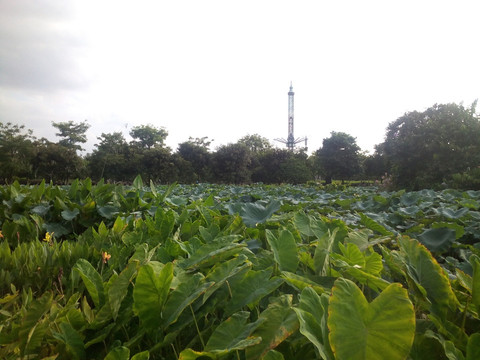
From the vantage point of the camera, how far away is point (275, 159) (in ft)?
120

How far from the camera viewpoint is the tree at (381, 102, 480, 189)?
32.6 feet

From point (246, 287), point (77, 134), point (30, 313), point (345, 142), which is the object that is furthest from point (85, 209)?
point (77, 134)

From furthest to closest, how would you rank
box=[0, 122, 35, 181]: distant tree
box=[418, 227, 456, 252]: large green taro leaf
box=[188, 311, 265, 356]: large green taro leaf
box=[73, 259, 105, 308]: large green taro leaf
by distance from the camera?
box=[0, 122, 35, 181]: distant tree < box=[418, 227, 456, 252]: large green taro leaf < box=[73, 259, 105, 308]: large green taro leaf < box=[188, 311, 265, 356]: large green taro leaf

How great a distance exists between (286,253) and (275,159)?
3597cm

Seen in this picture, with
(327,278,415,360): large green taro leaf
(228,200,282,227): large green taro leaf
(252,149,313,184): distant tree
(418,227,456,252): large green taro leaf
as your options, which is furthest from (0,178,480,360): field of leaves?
(252,149,313,184): distant tree

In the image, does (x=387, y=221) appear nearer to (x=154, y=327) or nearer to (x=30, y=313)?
(x=154, y=327)

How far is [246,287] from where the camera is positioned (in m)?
0.74

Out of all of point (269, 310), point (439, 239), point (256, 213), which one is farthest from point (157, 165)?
point (269, 310)

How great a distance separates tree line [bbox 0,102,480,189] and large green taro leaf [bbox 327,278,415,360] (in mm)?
9076

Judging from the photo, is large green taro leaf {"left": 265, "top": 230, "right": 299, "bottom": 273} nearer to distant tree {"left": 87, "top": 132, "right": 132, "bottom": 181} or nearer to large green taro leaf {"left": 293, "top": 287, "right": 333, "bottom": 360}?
large green taro leaf {"left": 293, "top": 287, "right": 333, "bottom": 360}

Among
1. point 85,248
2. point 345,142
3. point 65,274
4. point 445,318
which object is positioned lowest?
point 65,274

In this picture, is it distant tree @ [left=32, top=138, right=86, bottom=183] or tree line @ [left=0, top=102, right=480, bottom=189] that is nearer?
tree line @ [left=0, top=102, right=480, bottom=189]

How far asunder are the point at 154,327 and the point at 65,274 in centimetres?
117

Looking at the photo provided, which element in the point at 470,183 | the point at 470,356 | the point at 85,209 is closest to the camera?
the point at 470,356
